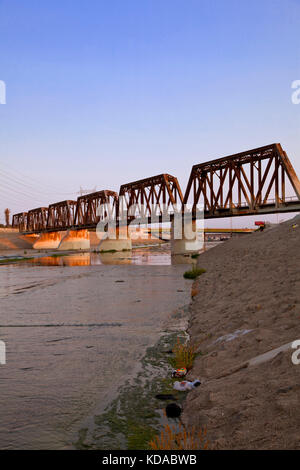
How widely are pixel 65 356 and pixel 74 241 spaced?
110 metres

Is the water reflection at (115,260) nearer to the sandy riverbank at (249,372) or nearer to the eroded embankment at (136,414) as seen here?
the sandy riverbank at (249,372)

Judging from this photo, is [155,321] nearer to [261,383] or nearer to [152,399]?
[152,399]

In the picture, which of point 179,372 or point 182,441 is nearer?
point 182,441

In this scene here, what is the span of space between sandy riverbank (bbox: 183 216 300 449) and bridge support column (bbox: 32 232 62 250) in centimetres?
12709

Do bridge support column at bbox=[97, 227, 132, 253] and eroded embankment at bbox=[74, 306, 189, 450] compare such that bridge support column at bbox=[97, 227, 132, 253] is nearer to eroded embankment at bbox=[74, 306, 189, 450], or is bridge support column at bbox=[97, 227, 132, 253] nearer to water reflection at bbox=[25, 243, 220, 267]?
water reflection at bbox=[25, 243, 220, 267]

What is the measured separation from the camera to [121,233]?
9119 cm

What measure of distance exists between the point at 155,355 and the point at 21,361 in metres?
3.53

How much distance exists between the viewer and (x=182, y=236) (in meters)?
60.9

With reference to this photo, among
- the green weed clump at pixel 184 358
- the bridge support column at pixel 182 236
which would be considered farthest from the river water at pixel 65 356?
the bridge support column at pixel 182 236

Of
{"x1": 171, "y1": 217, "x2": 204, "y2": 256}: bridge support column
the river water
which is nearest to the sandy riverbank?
the river water

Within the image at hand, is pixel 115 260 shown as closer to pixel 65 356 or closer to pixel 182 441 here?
pixel 65 356

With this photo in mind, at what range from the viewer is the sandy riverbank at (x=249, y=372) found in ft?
13.7

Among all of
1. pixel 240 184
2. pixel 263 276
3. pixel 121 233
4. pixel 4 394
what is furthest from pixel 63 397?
pixel 121 233

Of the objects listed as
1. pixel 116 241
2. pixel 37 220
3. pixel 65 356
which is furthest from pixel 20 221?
pixel 65 356
